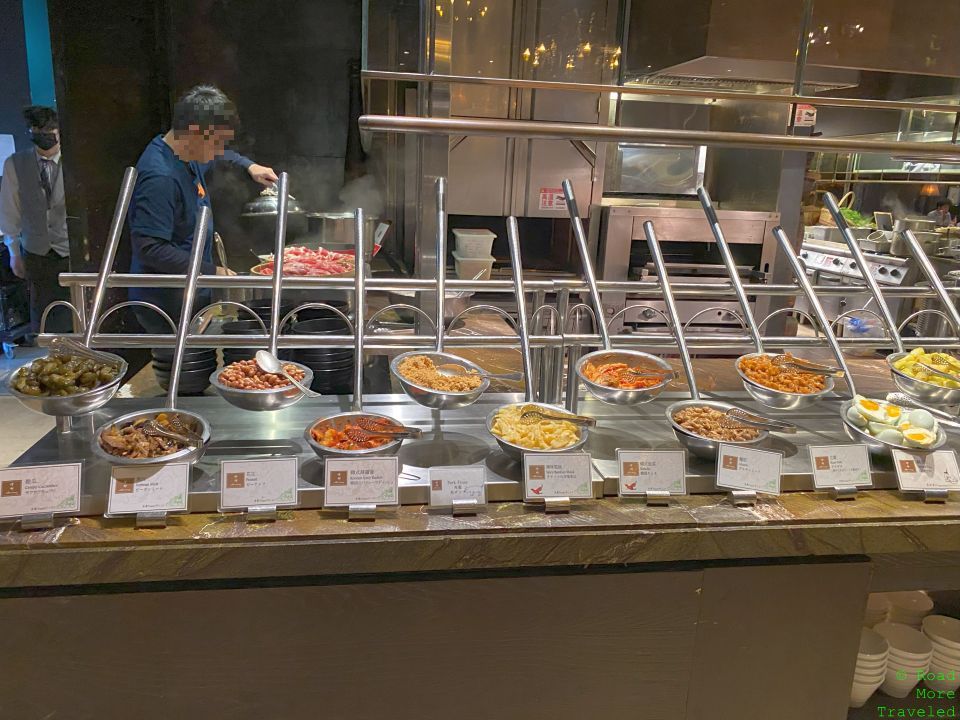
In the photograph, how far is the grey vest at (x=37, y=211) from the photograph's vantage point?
4664 millimetres

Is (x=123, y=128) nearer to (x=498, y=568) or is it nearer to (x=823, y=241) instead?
(x=498, y=568)

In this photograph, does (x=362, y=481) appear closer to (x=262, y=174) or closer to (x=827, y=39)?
(x=262, y=174)

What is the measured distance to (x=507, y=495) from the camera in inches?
49.4

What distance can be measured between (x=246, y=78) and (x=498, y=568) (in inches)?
157

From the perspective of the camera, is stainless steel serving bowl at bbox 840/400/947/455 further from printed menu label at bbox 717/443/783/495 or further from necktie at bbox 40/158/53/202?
necktie at bbox 40/158/53/202

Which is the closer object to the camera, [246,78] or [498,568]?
[498,568]

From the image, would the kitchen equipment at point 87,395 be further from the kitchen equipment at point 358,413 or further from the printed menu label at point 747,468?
the printed menu label at point 747,468

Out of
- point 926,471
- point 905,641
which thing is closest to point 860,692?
point 905,641

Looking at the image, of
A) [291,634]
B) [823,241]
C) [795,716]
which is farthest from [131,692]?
[823,241]

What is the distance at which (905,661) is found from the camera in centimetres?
158

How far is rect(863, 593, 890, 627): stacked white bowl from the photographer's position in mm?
1712

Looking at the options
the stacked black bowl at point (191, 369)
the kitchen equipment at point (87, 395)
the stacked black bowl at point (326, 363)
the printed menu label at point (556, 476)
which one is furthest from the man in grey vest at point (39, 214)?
the printed menu label at point (556, 476)

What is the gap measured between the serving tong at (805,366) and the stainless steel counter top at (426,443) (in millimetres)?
113

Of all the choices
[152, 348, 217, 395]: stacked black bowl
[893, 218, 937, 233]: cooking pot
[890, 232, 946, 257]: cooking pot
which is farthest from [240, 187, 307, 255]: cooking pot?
[893, 218, 937, 233]: cooking pot
